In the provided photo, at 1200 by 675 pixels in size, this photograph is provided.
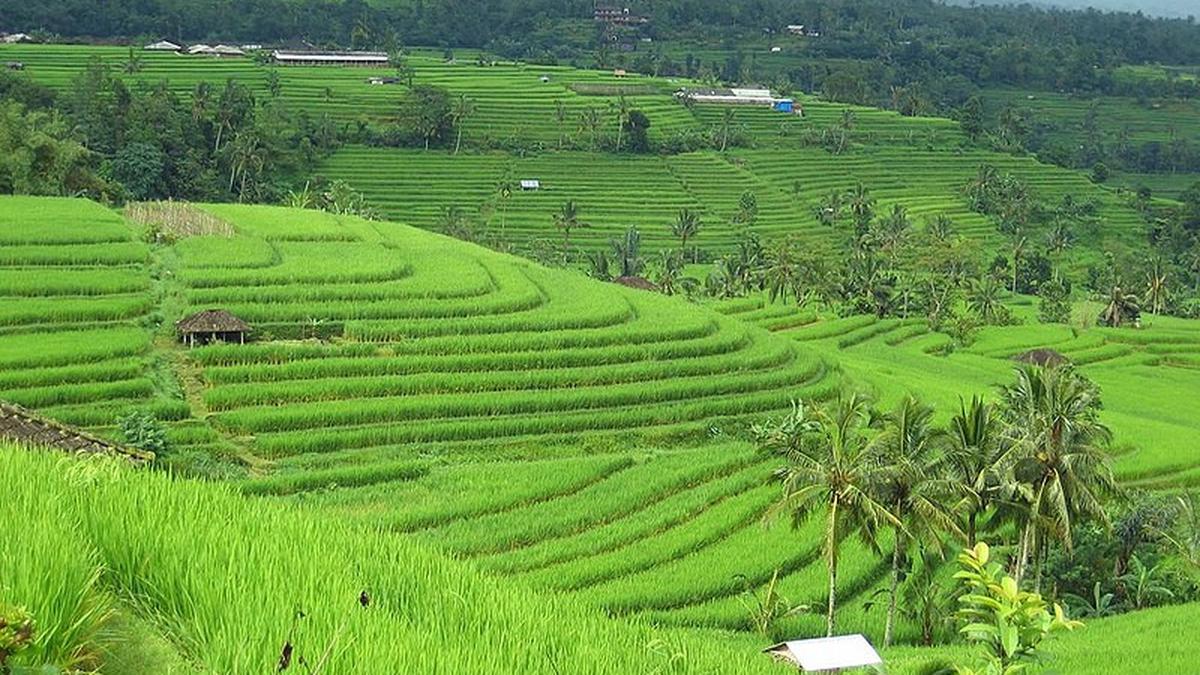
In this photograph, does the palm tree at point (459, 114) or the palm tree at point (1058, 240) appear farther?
the palm tree at point (459, 114)

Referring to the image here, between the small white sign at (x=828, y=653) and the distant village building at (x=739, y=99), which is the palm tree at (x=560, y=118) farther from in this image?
the small white sign at (x=828, y=653)

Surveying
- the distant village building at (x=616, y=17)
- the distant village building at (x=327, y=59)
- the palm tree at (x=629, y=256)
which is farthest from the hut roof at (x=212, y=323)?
the distant village building at (x=616, y=17)

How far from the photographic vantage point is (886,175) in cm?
8094

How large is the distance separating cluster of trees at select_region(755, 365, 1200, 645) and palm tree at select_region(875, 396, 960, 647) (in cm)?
2

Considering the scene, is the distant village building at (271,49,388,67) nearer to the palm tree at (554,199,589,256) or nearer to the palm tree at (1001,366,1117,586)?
the palm tree at (554,199,589,256)

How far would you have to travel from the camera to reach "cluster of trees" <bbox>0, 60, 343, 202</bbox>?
186 feet

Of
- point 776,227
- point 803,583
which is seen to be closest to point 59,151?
point 803,583

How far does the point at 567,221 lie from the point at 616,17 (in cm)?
6876

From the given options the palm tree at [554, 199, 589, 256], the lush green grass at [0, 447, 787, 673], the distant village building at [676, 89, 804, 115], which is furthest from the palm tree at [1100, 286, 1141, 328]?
the lush green grass at [0, 447, 787, 673]

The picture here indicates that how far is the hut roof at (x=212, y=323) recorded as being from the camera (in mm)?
25047

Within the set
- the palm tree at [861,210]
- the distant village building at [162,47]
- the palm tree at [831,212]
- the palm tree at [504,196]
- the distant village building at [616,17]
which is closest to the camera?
the palm tree at [504,196]

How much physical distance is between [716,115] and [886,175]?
43.3 ft

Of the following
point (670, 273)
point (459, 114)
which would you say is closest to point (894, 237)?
point (670, 273)

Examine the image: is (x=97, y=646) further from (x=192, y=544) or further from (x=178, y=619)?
(x=192, y=544)
